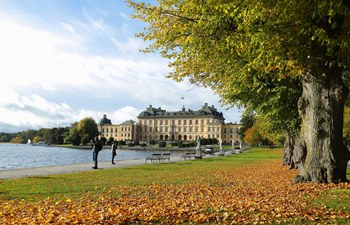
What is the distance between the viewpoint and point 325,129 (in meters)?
12.0

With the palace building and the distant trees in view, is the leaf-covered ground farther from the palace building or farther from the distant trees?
the palace building

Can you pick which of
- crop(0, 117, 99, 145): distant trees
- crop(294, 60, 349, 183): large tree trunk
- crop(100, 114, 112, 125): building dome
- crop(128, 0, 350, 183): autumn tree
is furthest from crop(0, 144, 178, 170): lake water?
crop(100, 114, 112, 125): building dome

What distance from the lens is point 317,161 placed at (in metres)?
12.0

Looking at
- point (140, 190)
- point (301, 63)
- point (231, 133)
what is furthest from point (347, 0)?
point (231, 133)

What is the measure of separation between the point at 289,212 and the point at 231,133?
142335mm

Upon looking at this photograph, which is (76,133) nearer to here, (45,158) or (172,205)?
(45,158)

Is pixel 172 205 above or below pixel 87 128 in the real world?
below

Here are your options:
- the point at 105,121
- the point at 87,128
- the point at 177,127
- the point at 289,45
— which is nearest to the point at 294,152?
the point at 289,45

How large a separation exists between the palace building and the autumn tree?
128 metres

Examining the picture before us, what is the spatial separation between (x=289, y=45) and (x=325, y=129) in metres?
3.31

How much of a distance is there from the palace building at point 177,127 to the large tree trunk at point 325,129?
127973mm

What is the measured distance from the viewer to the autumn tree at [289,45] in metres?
9.98

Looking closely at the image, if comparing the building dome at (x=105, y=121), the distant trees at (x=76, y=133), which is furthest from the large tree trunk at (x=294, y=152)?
the building dome at (x=105, y=121)

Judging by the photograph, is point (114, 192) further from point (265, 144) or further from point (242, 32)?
point (265, 144)
